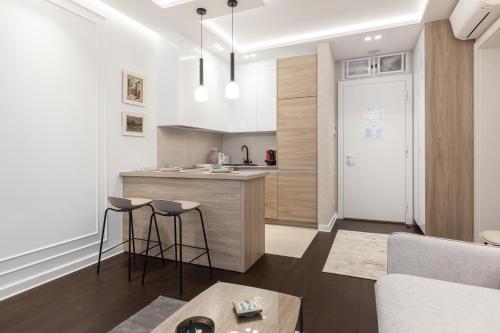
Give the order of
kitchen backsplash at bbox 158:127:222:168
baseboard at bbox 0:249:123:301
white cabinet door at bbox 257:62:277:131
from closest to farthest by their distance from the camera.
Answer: baseboard at bbox 0:249:123:301 → kitchen backsplash at bbox 158:127:222:168 → white cabinet door at bbox 257:62:277:131

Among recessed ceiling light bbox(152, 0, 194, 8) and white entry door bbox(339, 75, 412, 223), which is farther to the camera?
white entry door bbox(339, 75, 412, 223)

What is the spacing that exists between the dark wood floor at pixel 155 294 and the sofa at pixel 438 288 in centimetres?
56

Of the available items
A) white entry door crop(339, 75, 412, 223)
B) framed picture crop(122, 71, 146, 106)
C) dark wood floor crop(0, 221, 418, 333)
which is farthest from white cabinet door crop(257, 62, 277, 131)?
dark wood floor crop(0, 221, 418, 333)

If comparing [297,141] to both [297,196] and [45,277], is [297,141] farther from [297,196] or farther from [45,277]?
[45,277]

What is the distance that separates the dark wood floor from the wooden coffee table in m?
0.59

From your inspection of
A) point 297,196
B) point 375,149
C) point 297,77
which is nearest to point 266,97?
point 297,77

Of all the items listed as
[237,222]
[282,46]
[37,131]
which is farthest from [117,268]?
[282,46]

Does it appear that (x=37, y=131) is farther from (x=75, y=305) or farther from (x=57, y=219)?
(x=75, y=305)

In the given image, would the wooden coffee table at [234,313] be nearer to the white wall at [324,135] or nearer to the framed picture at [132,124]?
the framed picture at [132,124]

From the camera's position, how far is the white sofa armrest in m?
1.40

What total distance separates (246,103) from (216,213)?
2.67 m

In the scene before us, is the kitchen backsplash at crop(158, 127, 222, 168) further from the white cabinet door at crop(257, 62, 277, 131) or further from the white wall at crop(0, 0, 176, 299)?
the white cabinet door at crop(257, 62, 277, 131)

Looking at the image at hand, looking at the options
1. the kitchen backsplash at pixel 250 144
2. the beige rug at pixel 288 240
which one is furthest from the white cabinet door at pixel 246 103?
the beige rug at pixel 288 240

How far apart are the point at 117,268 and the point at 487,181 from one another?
3900 mm
